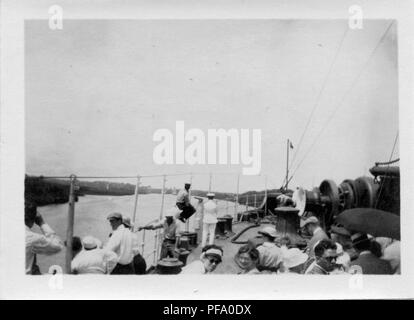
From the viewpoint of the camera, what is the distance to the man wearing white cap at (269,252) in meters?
2.78

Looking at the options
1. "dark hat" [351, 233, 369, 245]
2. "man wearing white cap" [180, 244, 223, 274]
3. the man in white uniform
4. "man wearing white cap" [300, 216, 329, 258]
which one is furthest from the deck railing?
"dark hat" [351, 233, 369, 245]

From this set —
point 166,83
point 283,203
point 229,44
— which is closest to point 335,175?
point 283,203

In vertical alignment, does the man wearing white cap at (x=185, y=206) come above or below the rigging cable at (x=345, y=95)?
below

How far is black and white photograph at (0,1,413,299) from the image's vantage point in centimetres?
277

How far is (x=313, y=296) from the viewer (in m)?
2.76

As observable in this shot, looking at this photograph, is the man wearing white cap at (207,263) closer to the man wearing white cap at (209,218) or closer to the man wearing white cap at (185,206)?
the man wearing white cap at (209,218)

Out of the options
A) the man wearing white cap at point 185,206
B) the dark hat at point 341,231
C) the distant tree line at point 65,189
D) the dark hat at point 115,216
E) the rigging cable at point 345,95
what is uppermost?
the rigging cable at point 345,95

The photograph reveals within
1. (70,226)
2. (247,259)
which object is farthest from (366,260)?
(70,226)

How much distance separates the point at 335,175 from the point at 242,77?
966mm

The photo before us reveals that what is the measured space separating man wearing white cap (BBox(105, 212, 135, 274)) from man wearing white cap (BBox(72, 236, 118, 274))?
0.03 m

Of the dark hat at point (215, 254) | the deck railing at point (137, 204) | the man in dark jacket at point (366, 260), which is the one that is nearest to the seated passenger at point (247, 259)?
the dark hat at point (215, 254)

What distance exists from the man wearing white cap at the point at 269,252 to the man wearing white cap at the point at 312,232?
212mm

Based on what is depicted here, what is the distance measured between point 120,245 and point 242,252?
2.81 feet

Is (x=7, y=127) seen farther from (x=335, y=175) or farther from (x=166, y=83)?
(x=335, y=175)
